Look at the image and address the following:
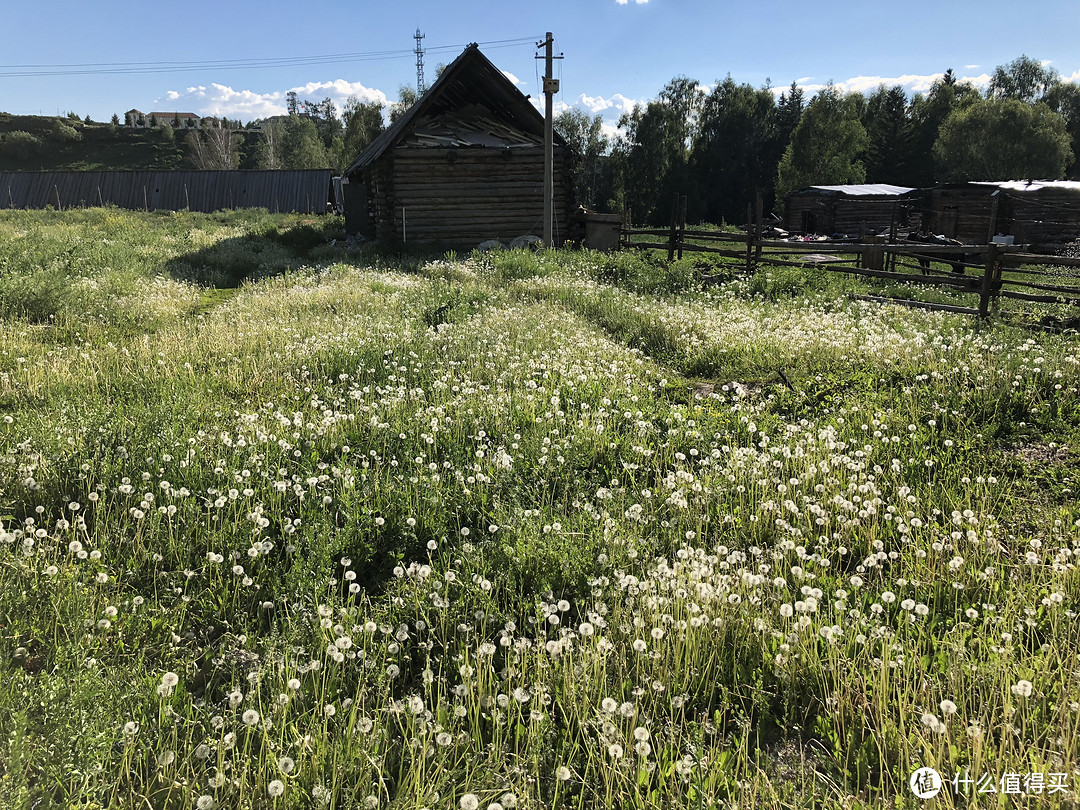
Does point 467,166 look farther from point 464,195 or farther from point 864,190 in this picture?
point 864,190

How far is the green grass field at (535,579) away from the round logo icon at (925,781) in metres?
0.06

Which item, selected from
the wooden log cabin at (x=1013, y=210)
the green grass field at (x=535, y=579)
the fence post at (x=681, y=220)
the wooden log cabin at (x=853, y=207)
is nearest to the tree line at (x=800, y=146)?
the wooden log cabin at (x=853, y=207)

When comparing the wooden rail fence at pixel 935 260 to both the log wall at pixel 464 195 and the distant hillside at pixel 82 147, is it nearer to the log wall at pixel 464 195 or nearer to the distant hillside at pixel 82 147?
the log wall at pixel 464 195

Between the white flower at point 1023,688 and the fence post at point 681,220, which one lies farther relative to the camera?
the fence post at point 681,220

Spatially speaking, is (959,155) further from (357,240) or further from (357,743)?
(357,743)

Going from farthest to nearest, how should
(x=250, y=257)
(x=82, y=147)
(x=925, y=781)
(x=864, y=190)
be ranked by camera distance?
(x=82, y=147)
(x=864, y=190)
(x=250, y=257)
(x=925, y=781)

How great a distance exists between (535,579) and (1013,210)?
4142 centimetres

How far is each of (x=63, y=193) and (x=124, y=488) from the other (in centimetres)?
5574

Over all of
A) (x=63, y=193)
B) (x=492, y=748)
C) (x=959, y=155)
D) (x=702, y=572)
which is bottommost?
(x=492, y=748)

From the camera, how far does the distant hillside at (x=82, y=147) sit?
294ft

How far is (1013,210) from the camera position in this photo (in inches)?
1371

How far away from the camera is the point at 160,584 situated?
3678 mm

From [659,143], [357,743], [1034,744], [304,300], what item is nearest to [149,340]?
[304,300]

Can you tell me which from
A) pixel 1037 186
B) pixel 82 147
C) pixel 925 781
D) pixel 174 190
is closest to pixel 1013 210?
pixel 1037 186
